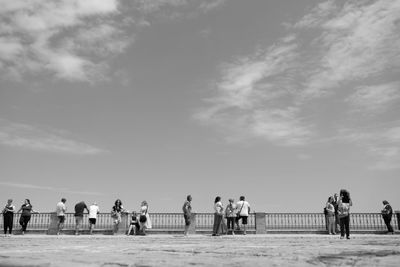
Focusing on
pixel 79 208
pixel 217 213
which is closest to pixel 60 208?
pixel 79 208

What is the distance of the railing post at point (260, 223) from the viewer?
18809 millimetres

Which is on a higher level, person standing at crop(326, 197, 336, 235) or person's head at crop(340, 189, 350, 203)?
person's head at crop(340, 189, 350, 203)

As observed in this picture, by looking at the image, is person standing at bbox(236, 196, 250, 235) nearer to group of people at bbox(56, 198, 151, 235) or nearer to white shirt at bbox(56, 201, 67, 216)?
group of people at bbox(56, 198, 151, 235)

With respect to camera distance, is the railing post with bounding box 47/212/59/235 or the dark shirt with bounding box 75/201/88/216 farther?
the railing post with bounding box 47/212/59/235

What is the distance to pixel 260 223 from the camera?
19.1 metres

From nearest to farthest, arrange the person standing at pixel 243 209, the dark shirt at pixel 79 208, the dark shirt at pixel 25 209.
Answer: the person standing at pixel 243 209 → the dark shirt at pixel 25 209 → the dark shirt at pixel 79 208

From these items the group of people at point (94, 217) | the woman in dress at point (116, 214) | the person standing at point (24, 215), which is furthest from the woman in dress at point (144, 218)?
the person standing at point (24, 215)

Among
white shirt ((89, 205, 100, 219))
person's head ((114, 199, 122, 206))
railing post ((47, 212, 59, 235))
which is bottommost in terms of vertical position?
railing post ((47, 212, 59, 235))

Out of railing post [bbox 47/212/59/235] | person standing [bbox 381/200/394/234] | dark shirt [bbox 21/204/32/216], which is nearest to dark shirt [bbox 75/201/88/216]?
railing post [bbox 47/212/59/235]

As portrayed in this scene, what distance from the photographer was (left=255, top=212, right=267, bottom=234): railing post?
18809 mm

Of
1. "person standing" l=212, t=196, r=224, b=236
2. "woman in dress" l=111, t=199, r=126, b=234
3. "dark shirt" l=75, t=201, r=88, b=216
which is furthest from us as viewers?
"woman in dress" l=111, t=199, r=126, b=234

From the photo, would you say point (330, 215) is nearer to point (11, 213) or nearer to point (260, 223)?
point (260, 223)

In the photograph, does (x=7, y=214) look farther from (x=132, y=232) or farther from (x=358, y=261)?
(x=358, y=261)

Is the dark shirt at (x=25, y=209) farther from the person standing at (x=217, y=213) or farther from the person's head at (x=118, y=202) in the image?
the person standing at (x=217, y=213)
